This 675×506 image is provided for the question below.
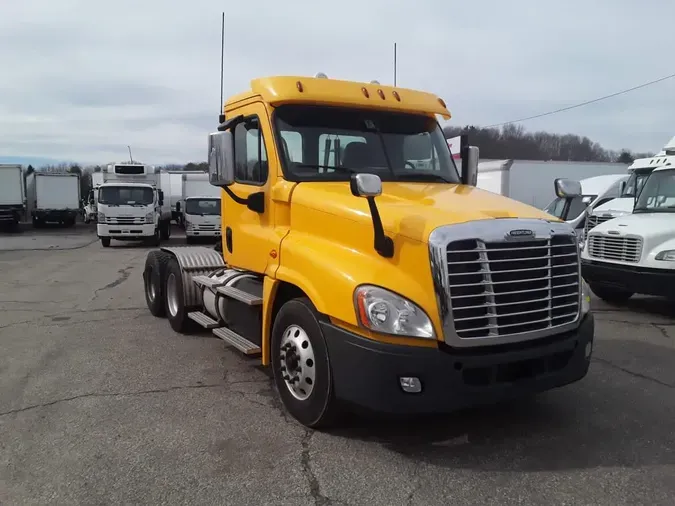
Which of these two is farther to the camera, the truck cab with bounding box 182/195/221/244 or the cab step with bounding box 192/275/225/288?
the truck cab with bounding box 182/195/221/244

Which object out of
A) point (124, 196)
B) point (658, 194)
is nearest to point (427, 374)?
point (658, 194)

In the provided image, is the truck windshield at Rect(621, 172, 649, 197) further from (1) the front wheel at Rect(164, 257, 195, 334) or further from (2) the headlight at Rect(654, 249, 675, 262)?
(1) the front wheel at Rect(164, 257, 195, 334)

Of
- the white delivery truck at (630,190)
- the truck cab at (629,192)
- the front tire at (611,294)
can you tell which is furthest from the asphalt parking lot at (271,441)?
the truck cab at (629,192)

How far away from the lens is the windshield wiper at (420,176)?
5466 mm

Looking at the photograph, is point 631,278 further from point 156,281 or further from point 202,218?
point 202,218

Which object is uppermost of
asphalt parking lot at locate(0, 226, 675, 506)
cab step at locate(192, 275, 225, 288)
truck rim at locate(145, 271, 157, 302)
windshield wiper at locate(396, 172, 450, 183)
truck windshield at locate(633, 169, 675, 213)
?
windshield wiper at locate(396, 172, 450, 183)

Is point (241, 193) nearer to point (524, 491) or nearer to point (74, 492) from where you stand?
point (74, 492)

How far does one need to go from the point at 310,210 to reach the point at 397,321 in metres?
1.34

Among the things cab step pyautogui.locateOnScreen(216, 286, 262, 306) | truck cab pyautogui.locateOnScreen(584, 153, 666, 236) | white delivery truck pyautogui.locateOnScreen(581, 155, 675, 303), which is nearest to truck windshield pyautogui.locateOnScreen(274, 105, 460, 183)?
cab step pyautogui.locateOnScreen(216, 286, 262, 306)

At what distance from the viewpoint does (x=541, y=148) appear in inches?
1543

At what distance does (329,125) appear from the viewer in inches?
217

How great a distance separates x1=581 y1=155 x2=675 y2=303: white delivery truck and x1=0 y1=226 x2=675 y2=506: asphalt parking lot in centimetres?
182

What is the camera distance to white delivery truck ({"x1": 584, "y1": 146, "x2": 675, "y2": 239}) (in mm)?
11919

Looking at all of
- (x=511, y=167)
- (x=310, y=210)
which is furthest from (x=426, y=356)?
(x=511, y=167)
